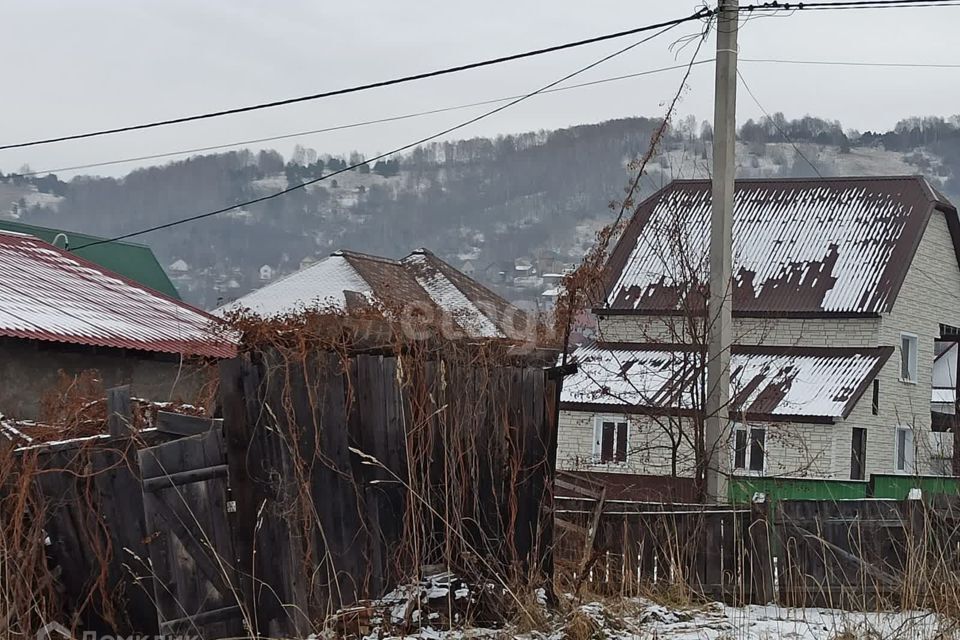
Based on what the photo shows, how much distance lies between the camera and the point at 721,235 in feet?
37.7

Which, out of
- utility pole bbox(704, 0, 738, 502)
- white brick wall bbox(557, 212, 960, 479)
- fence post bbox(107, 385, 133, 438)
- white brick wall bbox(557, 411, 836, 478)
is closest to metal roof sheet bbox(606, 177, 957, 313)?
white brick wall bbox(557, 212, 960, 479)

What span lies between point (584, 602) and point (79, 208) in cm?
9997

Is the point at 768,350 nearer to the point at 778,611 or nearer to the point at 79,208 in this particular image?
the point at 778,611

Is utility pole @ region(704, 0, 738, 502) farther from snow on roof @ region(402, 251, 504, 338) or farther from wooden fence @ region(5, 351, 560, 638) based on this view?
snow on roof @ region(402, 251, 504, 338)

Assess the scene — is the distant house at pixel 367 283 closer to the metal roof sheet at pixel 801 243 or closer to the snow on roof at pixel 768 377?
the metal roof sheet at pixel 801 243

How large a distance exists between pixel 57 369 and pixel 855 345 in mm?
20965

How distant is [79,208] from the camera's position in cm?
10169

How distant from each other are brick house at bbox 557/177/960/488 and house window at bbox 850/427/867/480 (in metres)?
0.03

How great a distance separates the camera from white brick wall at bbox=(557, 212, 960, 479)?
27078 mm

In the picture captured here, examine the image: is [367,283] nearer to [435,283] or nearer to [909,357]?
[435,283]

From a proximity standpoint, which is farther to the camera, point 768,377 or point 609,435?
point 609,435

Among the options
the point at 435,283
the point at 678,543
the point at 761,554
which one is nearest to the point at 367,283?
the point at 435,283

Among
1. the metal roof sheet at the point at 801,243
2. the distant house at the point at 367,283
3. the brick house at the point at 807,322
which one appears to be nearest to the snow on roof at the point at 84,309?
the brick house at the point at 807,322

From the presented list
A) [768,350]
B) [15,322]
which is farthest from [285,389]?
[768,350]
